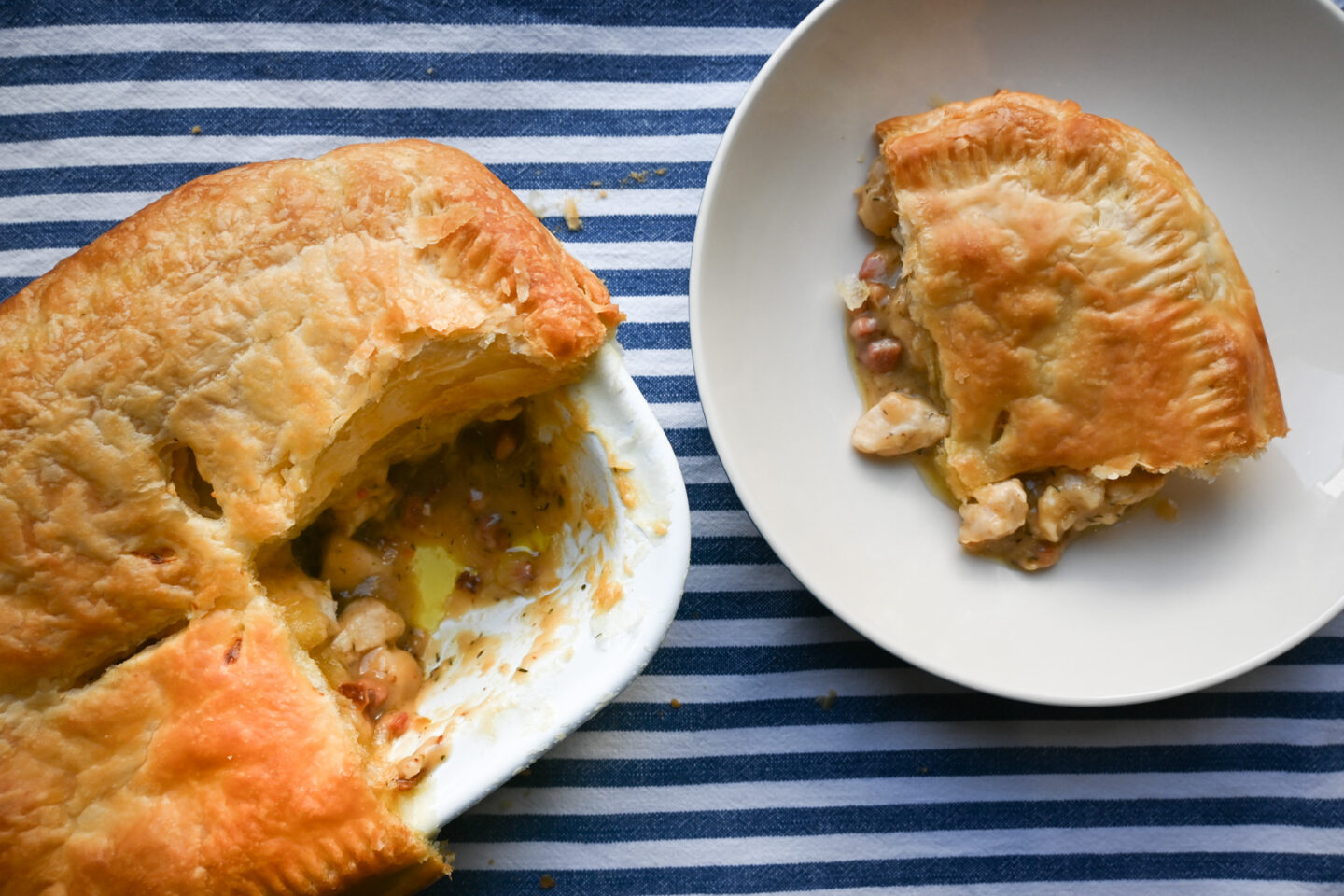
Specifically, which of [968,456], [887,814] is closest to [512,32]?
[968,456]

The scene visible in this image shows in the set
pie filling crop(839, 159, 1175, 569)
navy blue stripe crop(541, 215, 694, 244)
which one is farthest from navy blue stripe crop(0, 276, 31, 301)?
pie filling crop(839, 159, 1175, 569)

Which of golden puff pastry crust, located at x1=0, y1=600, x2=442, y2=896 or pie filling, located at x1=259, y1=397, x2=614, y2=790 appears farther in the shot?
pie filling, located at x1=259, y1=397, x2=614, y2=790

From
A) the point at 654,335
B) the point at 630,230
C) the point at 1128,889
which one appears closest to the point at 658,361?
the point at 654,335

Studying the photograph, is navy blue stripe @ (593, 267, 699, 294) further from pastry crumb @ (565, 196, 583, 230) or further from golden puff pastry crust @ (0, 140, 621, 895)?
golden puff pastry crust @ (0, 140, 621, 895)

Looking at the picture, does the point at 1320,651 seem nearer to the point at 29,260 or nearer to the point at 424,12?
the point at 424,12

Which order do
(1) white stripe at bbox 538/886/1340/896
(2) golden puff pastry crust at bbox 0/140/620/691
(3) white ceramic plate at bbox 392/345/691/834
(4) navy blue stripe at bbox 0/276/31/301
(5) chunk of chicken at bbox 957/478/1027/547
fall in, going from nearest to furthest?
(2) golden puff pastry crust at bbox 0/140/620/691, (3) white ceramic plate at bbox 392/345/691/834, (5) chunk of chicken at bbox 957/478/1027/547, (4) navy blue stripe at bbox 0/276/31/301, (1) white stripe at bbox 538/886/1340/896

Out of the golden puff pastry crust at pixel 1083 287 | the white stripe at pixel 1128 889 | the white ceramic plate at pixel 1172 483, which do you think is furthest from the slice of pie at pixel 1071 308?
the white stripe at pixel 1128 889

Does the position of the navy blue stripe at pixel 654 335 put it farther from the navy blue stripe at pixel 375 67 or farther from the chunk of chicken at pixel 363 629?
the chunk of chicken at pixel 363 629
